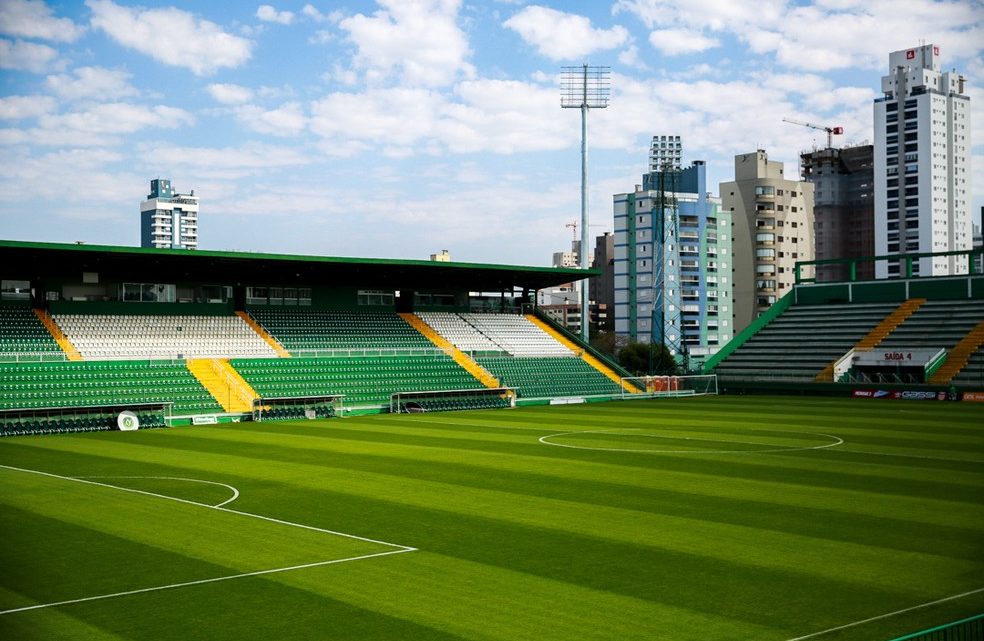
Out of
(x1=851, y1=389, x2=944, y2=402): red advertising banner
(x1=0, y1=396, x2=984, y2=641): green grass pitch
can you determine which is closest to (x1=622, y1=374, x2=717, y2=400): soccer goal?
(x1=851, y1=389, x2=944, y2=402): red advertising banner

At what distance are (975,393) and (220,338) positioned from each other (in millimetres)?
39603

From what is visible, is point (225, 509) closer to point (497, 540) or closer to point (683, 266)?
point (497, 540)

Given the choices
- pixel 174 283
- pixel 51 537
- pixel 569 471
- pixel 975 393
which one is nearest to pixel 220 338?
pixel 174 283

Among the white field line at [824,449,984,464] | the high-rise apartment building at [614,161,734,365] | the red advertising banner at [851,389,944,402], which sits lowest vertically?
the white field line at [824,449,984,464]

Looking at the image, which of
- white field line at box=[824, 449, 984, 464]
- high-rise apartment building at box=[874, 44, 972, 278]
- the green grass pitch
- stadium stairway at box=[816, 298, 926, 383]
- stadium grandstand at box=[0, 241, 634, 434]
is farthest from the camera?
high-rise apartment building at box=[874, 44, 972, 278]

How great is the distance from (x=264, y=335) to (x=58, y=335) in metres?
10.7

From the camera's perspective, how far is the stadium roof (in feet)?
156

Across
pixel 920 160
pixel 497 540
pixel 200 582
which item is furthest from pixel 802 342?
pixel 920 160

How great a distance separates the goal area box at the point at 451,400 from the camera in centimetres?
4803

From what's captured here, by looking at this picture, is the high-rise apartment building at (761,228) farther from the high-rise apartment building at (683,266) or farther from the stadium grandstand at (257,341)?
the stadium grandstand at (257,341)

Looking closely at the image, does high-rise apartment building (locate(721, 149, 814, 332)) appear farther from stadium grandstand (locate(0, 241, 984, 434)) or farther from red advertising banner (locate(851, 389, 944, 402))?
red advertising banner (locate(851, 389, 944, 402))

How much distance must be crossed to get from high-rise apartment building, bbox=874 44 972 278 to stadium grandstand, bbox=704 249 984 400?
95.9 m

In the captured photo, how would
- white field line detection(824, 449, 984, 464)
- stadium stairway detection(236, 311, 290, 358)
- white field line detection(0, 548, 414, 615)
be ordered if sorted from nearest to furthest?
1. white field line detection(0, 548, 414, 615)
2. white field line detection(824, 449, 984, 464)
3. stadium stairway detection(236, 311, 290, 358)

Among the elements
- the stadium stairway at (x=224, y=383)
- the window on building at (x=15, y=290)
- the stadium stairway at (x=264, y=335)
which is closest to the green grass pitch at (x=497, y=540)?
the stadium stairway at (x=224, y=383)
